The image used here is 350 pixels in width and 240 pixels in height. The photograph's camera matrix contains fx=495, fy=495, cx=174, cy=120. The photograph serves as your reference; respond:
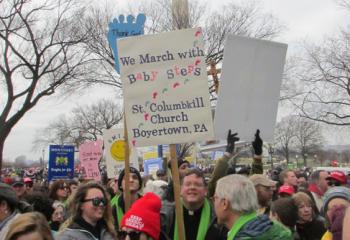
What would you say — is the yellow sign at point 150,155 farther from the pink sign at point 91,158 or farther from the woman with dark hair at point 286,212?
the woman with dark hair at point 286,212

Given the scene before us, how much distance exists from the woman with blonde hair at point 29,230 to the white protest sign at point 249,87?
2308mm

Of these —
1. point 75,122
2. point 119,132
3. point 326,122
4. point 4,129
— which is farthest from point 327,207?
point 75,122

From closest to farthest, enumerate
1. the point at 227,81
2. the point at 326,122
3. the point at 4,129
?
1. the point at 227,81
2. the point at 4,129
3. the point at 326,122

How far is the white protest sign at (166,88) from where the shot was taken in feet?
14.0

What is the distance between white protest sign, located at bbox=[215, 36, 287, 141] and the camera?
5.06 m

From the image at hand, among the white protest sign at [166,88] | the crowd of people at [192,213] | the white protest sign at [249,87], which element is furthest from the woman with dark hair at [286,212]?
the white protest sign at [166,88]

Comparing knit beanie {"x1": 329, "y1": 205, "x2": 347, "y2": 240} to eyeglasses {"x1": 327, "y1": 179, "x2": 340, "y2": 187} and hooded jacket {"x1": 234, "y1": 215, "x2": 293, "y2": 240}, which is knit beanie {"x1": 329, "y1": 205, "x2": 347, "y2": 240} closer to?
hooded jacket {"x1": 234, "y1": 215, "x2": 293, "y2": 240}

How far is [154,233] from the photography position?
3537 mm

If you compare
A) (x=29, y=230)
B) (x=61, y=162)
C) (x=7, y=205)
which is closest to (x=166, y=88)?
(x=7, y=205)

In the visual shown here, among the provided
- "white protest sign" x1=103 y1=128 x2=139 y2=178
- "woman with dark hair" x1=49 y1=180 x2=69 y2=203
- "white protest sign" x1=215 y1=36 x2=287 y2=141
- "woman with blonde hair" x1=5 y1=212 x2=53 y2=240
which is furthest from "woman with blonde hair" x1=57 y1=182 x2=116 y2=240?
"white protest sign" x1=103 y1=128 x2=139 y2=178

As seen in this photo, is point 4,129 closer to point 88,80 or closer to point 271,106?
point 88,80

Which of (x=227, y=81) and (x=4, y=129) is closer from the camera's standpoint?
(x=227, y=81)

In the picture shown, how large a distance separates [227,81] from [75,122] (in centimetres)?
5236

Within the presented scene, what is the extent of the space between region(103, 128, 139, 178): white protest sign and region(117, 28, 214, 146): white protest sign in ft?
13.2
